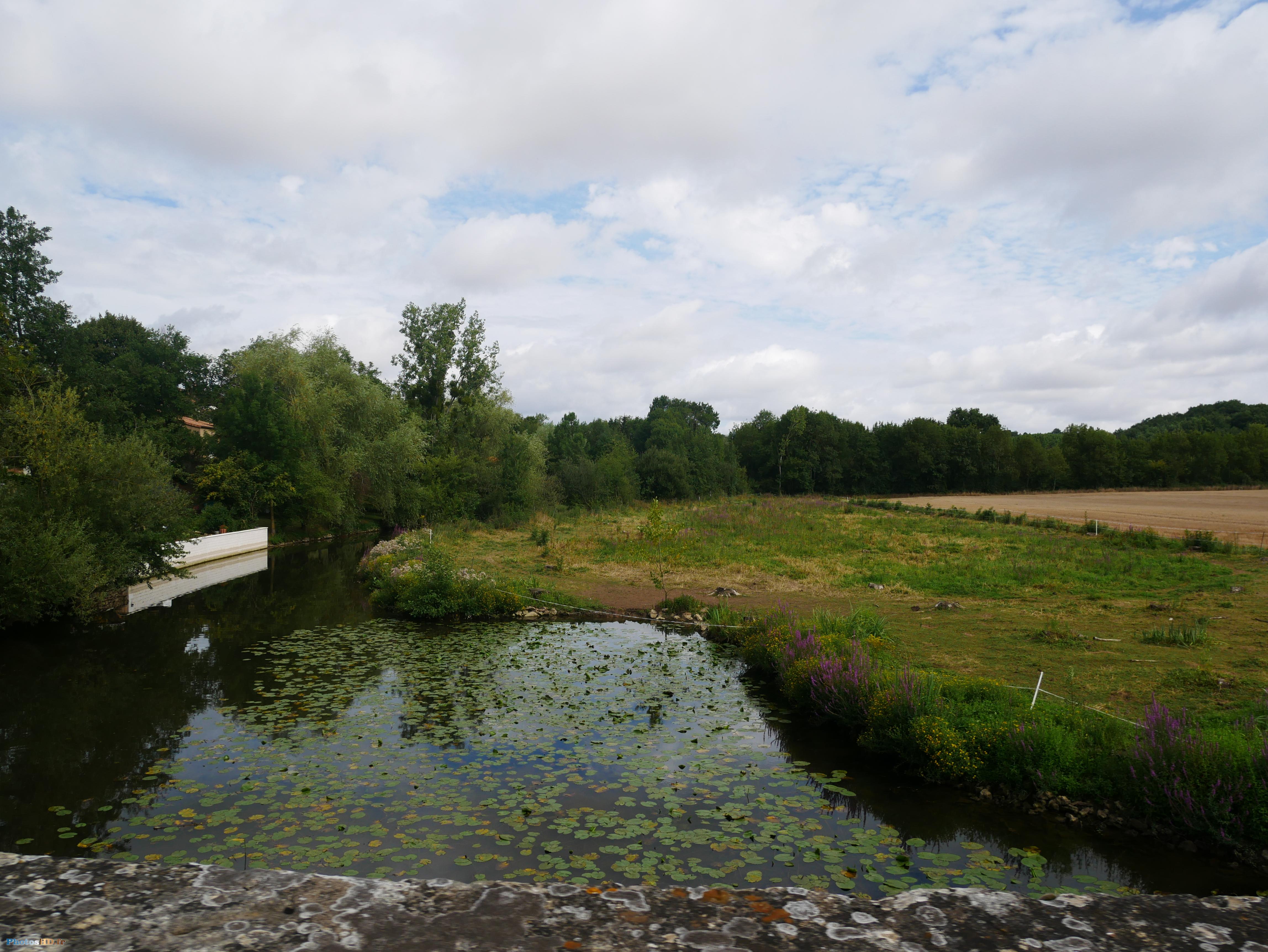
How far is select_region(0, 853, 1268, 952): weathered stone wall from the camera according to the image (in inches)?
95.6

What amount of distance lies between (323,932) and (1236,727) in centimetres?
861

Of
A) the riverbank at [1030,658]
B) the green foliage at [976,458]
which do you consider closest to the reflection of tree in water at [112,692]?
the riverbank at [1030,658]

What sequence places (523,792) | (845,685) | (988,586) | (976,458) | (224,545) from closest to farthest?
(523,792) → (845,685) → (988,586) → (224,545) → (976,458)

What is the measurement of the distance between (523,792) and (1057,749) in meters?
5.63

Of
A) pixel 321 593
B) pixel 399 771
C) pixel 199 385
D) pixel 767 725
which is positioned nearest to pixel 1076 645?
pixel 767 725

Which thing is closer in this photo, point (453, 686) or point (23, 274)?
point (453, 686)

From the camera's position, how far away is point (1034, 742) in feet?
24.8

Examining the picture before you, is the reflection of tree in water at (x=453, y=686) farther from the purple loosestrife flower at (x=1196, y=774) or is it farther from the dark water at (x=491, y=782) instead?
the purple loosestrife flower at (x=1196, y=774)

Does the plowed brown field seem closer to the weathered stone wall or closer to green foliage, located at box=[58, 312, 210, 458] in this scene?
the weathered stone wall

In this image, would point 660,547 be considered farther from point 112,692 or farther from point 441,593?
point 112,692

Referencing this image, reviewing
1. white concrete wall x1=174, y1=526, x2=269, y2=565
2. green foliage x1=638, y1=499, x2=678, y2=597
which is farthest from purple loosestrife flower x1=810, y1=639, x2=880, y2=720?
white concrete wall x1=174, y1=526, x2=269, y2=565

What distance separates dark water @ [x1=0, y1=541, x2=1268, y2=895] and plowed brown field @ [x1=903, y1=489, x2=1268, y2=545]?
86.6 ft

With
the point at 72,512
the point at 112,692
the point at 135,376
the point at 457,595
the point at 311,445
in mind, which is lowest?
the point at 112,692

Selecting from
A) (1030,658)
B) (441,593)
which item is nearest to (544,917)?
(1030,658)
